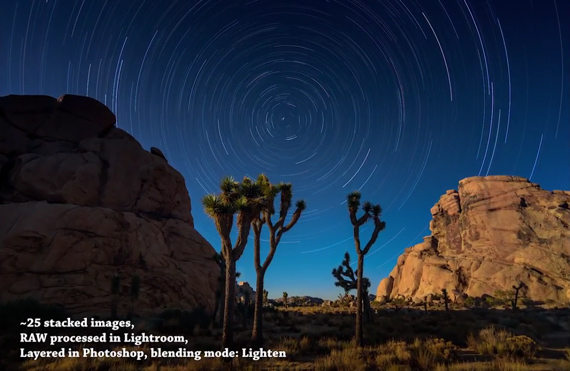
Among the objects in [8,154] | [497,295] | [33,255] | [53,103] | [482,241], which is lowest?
[497,295]

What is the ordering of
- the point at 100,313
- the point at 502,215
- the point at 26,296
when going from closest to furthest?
the point at 26,296
the point at 100,313
the point at 502,215

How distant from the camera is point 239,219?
15.6m

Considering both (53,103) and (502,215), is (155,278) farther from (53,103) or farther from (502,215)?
(502,215)

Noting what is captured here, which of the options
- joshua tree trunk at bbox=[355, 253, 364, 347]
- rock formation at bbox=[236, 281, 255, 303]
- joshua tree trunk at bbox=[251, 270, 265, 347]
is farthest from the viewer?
rock formation at bbox=[236, 281, 255, 303]

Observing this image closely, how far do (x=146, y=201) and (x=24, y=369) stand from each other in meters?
27.8

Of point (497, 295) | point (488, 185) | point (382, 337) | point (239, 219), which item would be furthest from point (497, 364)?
point (488, 185)

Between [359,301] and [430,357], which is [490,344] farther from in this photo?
[359,301]

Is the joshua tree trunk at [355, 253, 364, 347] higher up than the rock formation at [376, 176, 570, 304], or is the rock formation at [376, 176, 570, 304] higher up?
the rock formation at [376, 176, 570, 304]

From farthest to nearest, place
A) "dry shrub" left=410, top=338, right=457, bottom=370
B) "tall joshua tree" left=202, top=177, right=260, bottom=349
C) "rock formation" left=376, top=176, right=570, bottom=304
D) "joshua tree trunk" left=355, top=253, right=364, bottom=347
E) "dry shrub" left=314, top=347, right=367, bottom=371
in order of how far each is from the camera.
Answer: "rock formation" left=376, top=176, right=570, bottom=304 → "joshua tree trunk" left=355, top=253, right=364, bottom=347 → "tall joshua tree" left=202, top=177, right=260, bottom=349 → "dry shrub" left=410, top=338, right=457, bottom=370 → "dry shrub" left=314, top=347, right=367, bottom=371

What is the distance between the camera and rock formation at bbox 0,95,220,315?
25156 millimetres

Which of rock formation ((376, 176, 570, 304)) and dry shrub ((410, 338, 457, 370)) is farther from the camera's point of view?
rock formation ((376, 176, 570, 304))

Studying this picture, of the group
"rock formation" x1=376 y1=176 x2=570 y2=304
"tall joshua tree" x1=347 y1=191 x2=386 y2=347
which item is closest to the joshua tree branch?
"tall joshua tree" x1=347 y1=191 x2=386 y2=347

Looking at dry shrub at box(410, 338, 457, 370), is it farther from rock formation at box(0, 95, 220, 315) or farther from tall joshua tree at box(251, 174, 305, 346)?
rock formation at box(0, 95, 220, 315)

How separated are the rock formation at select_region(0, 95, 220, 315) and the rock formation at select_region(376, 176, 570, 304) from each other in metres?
58.4
